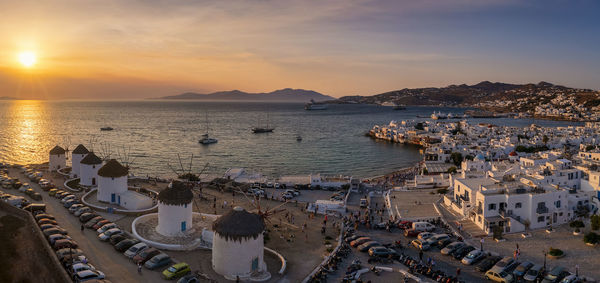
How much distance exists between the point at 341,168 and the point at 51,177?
3257cm

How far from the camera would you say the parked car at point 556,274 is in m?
17.1

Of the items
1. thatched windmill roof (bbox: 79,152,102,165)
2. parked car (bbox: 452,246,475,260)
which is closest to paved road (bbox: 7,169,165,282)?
thatched windmill roof (bbox: 79,152,102,165)

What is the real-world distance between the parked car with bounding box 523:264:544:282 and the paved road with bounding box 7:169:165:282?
15.4 metres

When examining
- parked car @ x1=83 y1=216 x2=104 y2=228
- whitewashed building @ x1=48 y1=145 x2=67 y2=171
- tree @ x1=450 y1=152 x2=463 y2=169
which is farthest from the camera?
tree @ x1=450 y1=152 x2=463 y2=169

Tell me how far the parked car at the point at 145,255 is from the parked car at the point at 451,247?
13.9m

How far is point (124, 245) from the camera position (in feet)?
63.2

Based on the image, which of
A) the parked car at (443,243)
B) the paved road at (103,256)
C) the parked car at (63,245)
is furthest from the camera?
the parked car at (443,243)

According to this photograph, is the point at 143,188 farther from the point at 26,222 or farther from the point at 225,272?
the point at 225,272

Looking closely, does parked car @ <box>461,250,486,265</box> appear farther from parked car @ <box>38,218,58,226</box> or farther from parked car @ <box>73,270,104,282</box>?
parked car @ <box>38,218,58,226</box>

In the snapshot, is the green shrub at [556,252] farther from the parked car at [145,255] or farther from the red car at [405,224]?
the parked car at [145,255]

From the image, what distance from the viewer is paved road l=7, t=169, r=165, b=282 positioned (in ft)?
54.5

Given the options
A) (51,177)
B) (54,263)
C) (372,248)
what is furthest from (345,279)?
(51,177)

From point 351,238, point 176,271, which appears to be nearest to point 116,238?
point 176,271

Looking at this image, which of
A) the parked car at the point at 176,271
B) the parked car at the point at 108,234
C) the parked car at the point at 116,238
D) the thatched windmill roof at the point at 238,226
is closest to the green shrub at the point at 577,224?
the thatched windmill roof at the point at 238,226
